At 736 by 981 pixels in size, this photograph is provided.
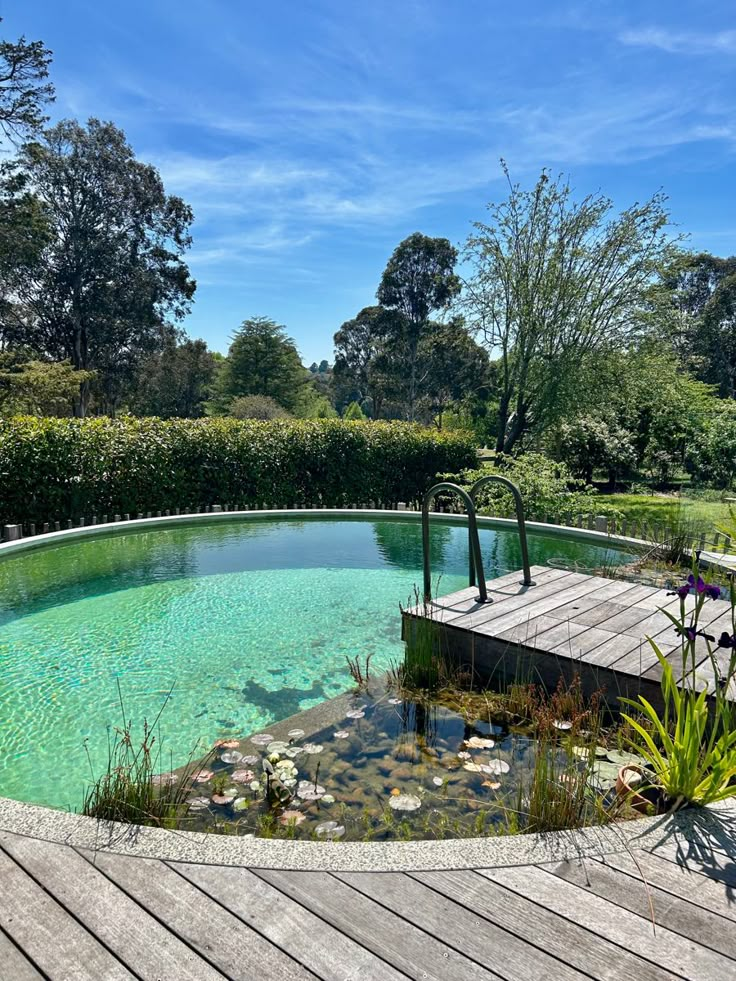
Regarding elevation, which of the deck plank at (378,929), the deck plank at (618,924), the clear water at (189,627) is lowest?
the clear water at (189,627)

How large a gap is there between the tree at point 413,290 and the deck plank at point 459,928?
35076 millimetres

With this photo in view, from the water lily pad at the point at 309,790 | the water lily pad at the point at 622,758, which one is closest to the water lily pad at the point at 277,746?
the water lily pad at the point at 309,790

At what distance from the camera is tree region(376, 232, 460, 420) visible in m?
36.0

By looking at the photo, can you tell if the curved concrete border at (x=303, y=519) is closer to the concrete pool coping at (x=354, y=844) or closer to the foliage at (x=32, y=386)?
the concrete pool coping at (x=354, y=844)

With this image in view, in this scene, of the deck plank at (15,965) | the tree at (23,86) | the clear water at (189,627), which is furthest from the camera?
the tree at (23,86)

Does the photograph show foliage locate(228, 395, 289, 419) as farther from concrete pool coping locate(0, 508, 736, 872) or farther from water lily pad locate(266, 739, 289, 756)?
concrete pool coping locate(0, 508, 736, 872)

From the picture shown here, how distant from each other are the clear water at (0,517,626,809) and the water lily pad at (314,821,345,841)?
1164mm

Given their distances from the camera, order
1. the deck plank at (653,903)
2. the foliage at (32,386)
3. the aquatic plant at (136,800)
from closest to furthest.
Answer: the deck plank at (653,903) → the aquatic plant at (136,800) → the foliage at (32,386)

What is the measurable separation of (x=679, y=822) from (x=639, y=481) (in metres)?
16.9

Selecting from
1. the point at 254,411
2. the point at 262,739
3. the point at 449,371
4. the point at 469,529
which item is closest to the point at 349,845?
the point at 262,739

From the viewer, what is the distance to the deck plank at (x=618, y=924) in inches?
56.2

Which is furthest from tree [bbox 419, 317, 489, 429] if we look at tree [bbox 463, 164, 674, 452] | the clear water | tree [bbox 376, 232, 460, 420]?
the clear water

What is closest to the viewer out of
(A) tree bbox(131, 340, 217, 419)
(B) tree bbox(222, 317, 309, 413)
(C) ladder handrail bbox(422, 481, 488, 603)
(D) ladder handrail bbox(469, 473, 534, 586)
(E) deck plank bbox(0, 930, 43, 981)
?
(E) deck plank bbox(0, 930, 43, 981)

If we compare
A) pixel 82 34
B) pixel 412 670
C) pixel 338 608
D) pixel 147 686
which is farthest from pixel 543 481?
pixel 82 34
